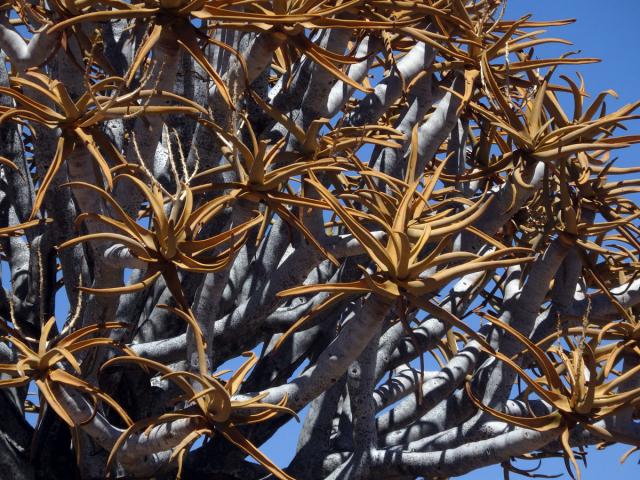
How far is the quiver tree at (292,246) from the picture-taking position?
3.60 meters

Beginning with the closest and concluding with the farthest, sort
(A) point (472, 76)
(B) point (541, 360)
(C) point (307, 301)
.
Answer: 1. (B) point (541, 360)
2. (A) point (472, 76)
3. (C) point (307, 301)

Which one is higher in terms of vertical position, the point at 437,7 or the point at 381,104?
the point at 437,7

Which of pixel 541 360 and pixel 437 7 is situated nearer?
pixel 541 360

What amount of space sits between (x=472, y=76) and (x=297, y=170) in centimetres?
151

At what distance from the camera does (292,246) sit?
4.68 metres

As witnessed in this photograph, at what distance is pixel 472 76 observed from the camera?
4750 millimetres

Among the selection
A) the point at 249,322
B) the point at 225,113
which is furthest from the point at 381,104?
the point at 249,322

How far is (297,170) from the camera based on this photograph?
3.58m

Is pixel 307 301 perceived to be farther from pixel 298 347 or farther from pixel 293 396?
pixel 293 396

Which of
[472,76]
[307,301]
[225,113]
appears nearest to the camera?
[225,113]

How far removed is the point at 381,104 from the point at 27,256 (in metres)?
2.00

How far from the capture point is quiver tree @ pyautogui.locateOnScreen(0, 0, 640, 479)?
3598 mm

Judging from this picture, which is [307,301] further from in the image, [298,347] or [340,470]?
[340,470]

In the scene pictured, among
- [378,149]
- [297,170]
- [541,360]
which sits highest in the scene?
[378,149]
